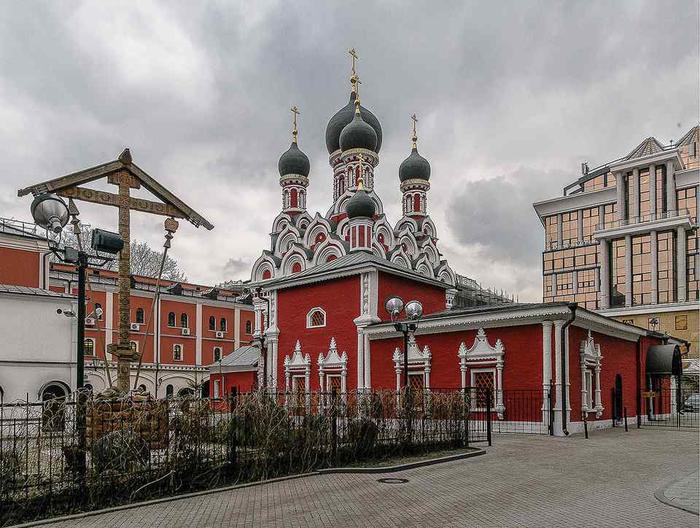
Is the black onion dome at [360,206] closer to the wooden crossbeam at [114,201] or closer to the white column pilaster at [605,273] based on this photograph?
→ the white column pilaster at [605,273]

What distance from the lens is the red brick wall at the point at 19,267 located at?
107ft

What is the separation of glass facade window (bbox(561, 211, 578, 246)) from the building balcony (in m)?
4.85

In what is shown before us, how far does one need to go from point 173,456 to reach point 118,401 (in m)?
1.22

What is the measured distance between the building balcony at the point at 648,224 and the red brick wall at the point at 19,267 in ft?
145

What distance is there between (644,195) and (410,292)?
36.3 m

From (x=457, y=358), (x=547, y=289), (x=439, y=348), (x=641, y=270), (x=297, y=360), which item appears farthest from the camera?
(x=547, y=289)

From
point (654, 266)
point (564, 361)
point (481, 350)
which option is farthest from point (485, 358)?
point (654, 266)

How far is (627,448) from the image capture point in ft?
51.5

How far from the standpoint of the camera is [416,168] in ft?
175

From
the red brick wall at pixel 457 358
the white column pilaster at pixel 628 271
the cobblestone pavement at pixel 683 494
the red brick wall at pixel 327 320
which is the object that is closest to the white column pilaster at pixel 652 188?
the white column pilaster at pixel 628 271

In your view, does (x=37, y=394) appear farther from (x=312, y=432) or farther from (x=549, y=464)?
(x=549, y=464)

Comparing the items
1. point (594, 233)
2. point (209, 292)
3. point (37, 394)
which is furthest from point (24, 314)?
point (594, 233)

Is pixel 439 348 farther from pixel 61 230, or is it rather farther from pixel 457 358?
pixel 61 230

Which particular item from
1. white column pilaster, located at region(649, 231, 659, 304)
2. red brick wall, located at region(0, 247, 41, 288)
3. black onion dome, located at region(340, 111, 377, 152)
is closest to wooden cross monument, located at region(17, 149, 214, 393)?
red brick wall, located at region(0, 247, 41, 288)
